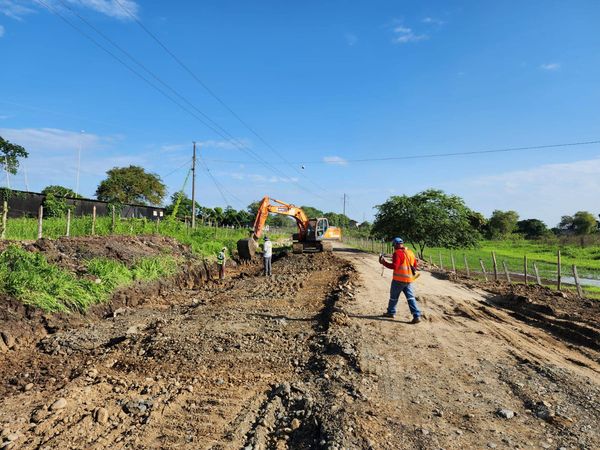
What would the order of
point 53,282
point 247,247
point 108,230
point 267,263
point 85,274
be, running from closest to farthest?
point 53,282 → point 85,274 → point 267,263 → point 108,230 → point 247,247

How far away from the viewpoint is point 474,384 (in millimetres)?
5148

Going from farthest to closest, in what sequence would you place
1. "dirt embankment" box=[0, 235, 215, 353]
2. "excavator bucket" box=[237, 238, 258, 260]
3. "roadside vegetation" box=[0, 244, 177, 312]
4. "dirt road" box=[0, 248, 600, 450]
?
"excavator bucket" box=[237, 238, 258, 260], "roadside vegetation" box=[0, 244, 177, 312], "dirt embankment" box=[0, 235, 215, 353], "dirt road" box=[0, 248, 600, 450]

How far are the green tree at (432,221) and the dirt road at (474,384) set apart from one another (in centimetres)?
1958

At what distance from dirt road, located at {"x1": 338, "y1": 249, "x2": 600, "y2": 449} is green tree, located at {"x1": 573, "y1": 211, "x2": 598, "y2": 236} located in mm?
68392

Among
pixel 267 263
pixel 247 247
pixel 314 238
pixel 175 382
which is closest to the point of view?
pixel 175 382

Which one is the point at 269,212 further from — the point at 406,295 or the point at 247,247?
the point at 406,295

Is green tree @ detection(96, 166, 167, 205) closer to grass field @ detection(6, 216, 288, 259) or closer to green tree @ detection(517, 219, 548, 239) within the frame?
grass field @ detection(6, 216, 288, 259)

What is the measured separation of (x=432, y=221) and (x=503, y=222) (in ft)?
175

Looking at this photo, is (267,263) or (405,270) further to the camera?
(267,263)

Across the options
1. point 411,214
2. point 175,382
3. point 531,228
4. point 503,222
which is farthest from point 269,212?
point 531,228

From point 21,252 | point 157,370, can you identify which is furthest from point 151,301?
point 157,370

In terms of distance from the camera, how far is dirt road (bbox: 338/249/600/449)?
12.8 ft

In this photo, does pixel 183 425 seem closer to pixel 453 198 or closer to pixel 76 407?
pixel 76 407

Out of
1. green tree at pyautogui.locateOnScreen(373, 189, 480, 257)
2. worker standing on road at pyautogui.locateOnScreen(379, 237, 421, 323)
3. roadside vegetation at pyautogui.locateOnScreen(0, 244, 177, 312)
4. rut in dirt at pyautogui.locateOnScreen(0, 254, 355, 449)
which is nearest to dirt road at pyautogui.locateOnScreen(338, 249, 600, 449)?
worker standing on road at pyautogui.locateOnScreen(379, 237, 421, 323)
